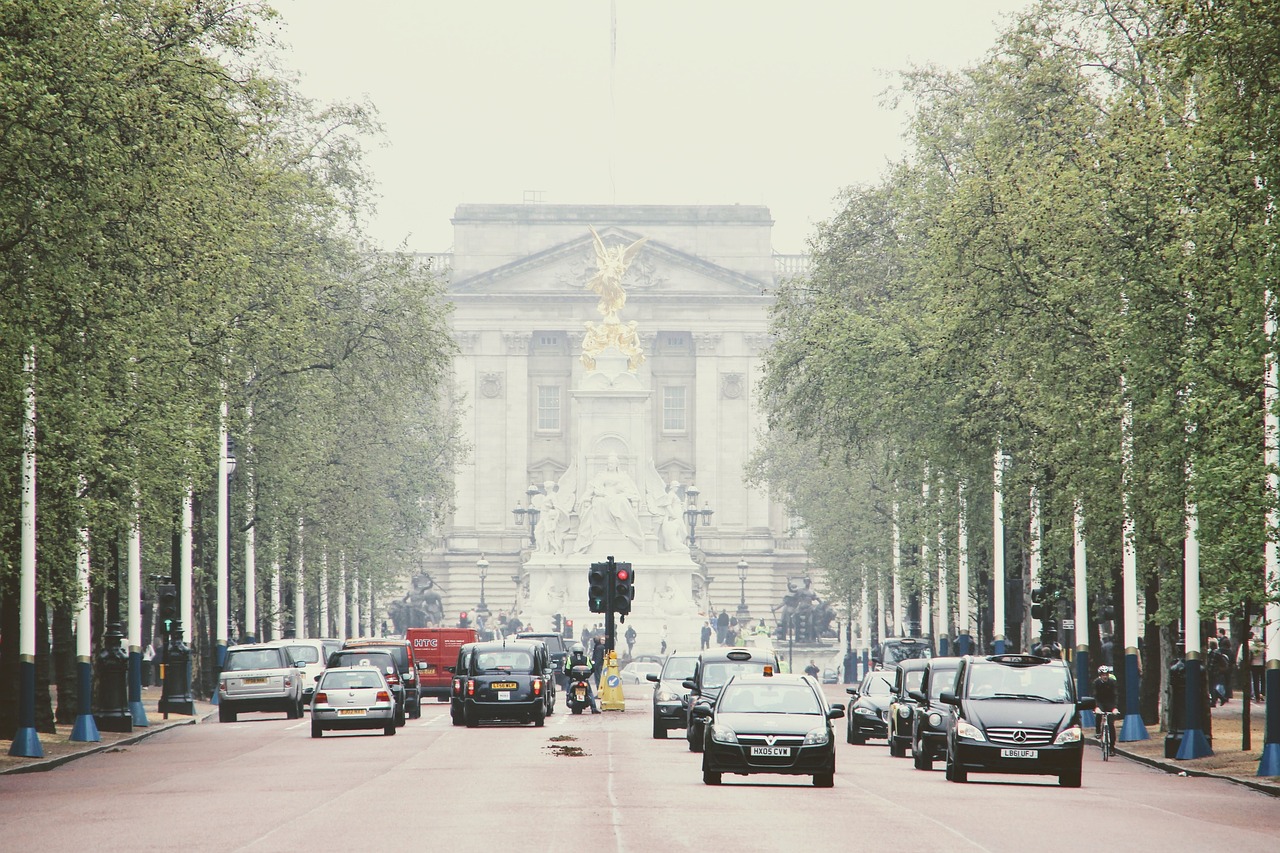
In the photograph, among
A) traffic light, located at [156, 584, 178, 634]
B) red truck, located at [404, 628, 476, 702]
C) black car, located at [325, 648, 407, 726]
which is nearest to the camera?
black car, located at [325, 648, 407, 726]

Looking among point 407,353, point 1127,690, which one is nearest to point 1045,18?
point 1127,690

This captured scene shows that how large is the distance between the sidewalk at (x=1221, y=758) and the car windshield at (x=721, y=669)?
21.1 feet

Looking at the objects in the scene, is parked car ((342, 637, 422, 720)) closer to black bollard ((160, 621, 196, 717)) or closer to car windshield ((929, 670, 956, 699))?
black bollard ((160, 621, 196, 717))

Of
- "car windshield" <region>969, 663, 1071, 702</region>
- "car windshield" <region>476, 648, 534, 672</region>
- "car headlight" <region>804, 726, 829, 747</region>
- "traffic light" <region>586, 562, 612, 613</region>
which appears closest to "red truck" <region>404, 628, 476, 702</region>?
"traffic light" <region>586, 562, 612, 613</region>

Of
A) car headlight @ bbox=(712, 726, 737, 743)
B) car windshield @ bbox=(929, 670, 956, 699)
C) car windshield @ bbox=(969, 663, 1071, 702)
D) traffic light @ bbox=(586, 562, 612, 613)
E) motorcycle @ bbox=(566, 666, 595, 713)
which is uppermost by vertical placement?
traffic light @ bbox=(586, 562, 612, 613)

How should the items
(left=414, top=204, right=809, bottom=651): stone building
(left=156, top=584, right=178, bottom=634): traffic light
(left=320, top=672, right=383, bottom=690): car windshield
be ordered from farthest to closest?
1. (left=414, top=204, right=809, bottom=651): stone building
2. (left=156, top=584, right=178, bottom=634): traffic light
3. (left=320, top=672, right=383, bottom=690): car windshield

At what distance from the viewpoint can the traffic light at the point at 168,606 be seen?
42.9 metres

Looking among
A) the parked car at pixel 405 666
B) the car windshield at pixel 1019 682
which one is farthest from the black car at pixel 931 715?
the parked car at pixel 405 666

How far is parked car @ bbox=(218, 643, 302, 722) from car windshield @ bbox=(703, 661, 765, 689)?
1480 centimetres

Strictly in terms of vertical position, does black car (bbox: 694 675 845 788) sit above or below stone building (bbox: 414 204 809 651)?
below

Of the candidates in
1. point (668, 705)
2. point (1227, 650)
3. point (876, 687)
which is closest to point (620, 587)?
point (668, 705)

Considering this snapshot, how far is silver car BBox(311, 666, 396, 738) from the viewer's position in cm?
3816

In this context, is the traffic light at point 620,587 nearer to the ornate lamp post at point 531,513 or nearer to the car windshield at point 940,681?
the car windshield at point 940,681

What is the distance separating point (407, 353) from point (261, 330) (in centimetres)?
1251
